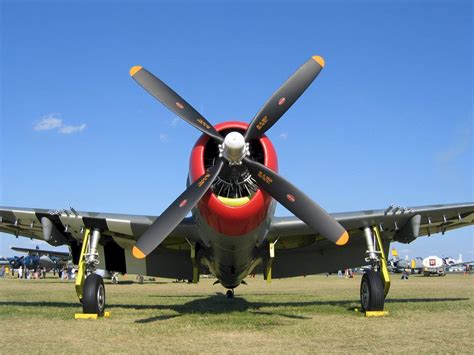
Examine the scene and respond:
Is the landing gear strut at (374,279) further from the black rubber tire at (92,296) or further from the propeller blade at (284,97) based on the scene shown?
the black rubber tire at (92,296)

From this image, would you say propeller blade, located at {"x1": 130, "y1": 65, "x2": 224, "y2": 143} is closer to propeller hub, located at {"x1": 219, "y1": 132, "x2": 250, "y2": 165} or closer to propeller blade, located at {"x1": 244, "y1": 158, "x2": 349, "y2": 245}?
propeller hub, located at {"x1": 219, "y1": 132, "x2": 250, "y2": 165}

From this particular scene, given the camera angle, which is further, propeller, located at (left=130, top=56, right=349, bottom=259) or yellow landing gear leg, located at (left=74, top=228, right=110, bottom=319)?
yellow landing gear leg, located at (left=74, top=228, right=110, bottom=319)

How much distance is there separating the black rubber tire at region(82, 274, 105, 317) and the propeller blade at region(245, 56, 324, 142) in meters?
5.36

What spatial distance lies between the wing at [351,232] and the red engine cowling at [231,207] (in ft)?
9.11

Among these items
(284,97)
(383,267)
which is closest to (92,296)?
(284,97)

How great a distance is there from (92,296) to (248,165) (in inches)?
206

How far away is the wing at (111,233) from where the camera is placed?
13.3 meters

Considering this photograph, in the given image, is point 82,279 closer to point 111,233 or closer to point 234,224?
point 111,233

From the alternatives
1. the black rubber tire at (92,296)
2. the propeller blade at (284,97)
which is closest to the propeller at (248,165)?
the propeller blade at (284,97)

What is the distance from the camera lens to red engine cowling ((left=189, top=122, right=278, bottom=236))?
1037cm

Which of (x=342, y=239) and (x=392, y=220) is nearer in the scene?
(x=342, y=239)

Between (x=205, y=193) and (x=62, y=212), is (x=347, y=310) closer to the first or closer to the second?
(x=205, y=193)

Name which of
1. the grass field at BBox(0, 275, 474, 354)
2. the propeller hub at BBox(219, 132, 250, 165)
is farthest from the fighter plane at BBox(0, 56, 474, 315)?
the grass field at BBox(0, 275, 474, 354)

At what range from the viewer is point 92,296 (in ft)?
40.1
